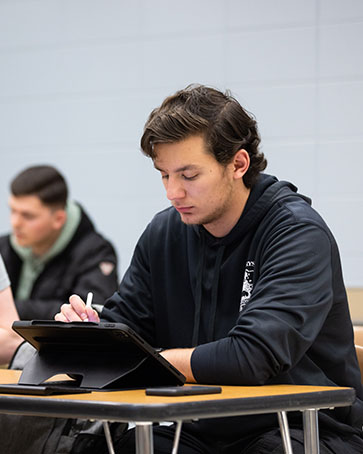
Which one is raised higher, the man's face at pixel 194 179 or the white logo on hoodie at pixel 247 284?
the man's face at pixel 194 179

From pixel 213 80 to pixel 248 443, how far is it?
2.95m

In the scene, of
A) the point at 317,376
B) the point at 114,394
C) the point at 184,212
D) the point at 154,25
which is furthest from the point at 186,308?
the point at 154,25

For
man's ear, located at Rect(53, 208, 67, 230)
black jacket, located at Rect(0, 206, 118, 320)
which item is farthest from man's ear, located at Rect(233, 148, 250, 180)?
man's ear, located at Rect(53, 208, 67, 230)

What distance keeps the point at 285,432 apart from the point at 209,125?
29.8 inches

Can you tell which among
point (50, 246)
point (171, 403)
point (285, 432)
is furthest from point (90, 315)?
point (50, 246)

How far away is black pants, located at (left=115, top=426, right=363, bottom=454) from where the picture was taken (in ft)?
5.69

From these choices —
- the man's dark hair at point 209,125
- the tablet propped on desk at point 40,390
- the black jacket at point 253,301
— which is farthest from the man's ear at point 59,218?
the tablet propped on desk at point 40,390

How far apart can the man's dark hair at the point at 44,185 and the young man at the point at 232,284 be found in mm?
2602

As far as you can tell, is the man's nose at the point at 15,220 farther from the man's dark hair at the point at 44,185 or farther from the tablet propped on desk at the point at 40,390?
the tablet propped on desk at the point at 40,390

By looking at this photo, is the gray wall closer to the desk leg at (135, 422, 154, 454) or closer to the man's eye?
the man's eye

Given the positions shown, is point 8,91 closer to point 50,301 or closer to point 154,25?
point 154,25

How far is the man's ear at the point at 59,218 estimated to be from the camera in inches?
188

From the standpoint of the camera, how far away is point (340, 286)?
1.95m

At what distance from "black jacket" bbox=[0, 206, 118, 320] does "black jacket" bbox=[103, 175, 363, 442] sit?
2.27 m
